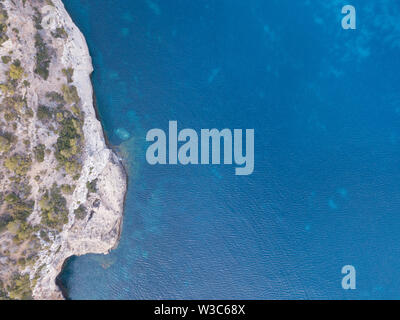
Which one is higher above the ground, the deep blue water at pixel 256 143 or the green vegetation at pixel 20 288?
the deep blue water at pixel 256 143

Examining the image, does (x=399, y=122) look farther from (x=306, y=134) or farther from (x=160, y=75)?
(x=160, y=75)

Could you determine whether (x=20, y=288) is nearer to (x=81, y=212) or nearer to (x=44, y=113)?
(x=81, y=212)

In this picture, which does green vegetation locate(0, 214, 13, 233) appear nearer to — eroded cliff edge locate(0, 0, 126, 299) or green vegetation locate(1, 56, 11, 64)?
eroded cliff edge locate(0, 0, 126, 299)

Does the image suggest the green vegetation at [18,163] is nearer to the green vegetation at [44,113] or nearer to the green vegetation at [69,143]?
the green vegetation at [69,143]

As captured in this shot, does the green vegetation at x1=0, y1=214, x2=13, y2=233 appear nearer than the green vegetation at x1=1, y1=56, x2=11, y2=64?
No

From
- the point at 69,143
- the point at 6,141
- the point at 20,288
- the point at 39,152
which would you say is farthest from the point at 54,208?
the point at 20,288

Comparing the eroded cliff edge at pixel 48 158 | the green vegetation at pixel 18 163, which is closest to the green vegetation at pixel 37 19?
the eroded cliff edge at pixel 48 158

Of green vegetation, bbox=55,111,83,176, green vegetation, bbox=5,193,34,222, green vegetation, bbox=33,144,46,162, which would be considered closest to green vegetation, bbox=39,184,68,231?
green vegetation, bbox=5,193,34,222
